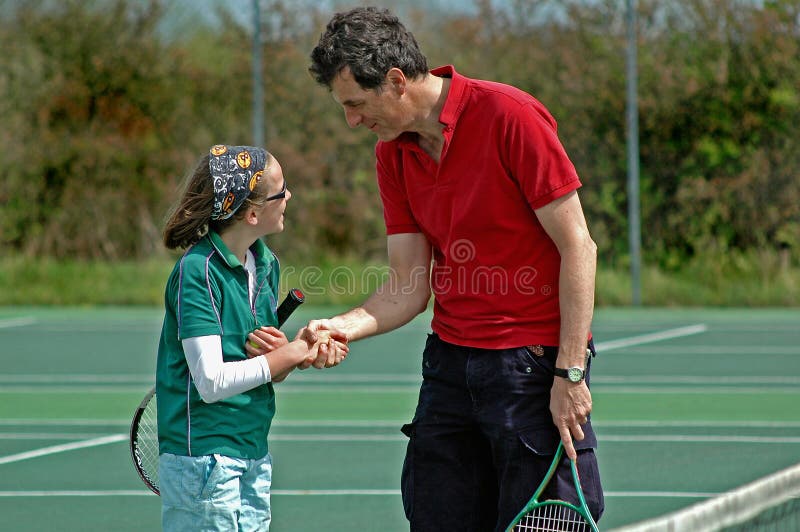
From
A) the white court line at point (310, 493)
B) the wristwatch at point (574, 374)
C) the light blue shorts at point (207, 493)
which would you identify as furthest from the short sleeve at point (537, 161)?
the white court line at point (310, 493)

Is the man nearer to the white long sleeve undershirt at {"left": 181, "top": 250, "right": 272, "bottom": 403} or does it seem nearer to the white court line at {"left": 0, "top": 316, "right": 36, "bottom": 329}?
the white long sleeve undershirt at {"left": 181, "top": 250, "right": 272, "bottom": 403}

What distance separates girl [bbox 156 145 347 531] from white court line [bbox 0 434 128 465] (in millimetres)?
4087

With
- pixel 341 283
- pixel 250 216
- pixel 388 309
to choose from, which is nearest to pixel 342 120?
pixel 341 283

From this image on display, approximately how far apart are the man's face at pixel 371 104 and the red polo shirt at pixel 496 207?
0.10 meters

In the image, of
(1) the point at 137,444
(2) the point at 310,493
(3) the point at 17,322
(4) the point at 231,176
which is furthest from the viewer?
(3) the point at 17,322

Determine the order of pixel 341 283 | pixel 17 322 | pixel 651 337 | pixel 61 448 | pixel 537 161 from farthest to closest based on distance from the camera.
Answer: pixel 341 283 → pixel 17 322 → pixel 651 337 → pixel 61 448 → pixel 537 161

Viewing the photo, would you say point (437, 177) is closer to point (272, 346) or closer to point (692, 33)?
point (272, 346)

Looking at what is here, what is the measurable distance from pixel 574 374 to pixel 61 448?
4.97 meters

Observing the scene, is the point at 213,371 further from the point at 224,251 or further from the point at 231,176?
the point at 231,176

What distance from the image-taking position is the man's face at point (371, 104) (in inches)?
127

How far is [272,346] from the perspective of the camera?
10.9ft

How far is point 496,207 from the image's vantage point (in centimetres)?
321

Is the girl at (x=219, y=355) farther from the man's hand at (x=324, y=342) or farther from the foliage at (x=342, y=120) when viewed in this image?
the foliage at (x=342, y=120)

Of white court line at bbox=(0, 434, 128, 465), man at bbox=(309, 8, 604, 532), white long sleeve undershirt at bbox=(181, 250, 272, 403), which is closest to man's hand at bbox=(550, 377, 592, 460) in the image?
man at bbox=(309, 8, 604, 532)
